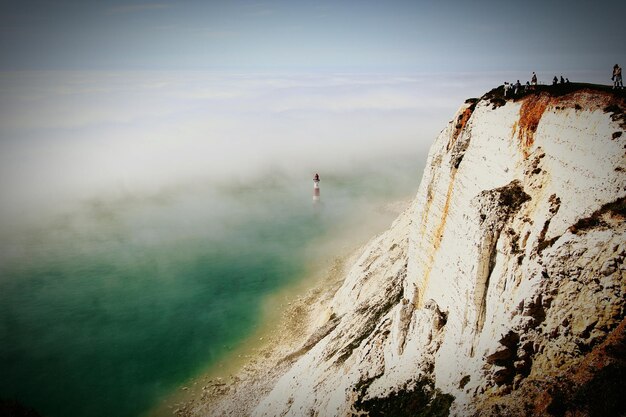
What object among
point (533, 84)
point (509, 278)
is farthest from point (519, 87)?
point (509, 278)

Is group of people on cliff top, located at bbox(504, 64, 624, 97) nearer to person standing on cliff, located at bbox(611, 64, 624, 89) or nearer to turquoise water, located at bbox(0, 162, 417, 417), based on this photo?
person standing on cliff, located at bbox(611, 64, 624, 89)

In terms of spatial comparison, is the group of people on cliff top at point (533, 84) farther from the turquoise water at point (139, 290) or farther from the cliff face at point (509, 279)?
the turquoise water at point (139, 290)

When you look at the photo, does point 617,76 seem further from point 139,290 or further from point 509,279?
point 139,290

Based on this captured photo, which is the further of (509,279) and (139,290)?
(139,290)

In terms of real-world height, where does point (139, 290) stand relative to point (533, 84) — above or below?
below

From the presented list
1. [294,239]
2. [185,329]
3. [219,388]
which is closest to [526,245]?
[219,388]

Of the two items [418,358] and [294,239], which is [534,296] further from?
[294,239]
